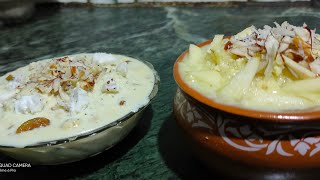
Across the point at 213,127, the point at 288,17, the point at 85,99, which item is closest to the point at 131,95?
the point at 85,99

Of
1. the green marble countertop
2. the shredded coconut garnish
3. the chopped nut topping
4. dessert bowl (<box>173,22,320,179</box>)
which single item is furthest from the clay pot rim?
the chopped nut topping

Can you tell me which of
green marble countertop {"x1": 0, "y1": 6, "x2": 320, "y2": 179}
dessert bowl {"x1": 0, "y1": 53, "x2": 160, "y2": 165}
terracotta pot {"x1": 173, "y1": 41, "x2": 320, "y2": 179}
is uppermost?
terracotta pot {"x1": 173, "y1": 41, "x2": 320, "y2": 179}

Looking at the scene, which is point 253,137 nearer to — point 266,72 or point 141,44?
point 266,72

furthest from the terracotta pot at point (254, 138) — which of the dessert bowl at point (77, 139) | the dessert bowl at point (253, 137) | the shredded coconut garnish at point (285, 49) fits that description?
the dessert bowl at point (77, 139)

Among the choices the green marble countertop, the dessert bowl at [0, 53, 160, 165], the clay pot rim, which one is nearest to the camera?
the clay pot rim

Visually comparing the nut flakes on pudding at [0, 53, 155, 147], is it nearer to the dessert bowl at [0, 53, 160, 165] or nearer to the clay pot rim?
the dessert bowl at [0, 53, 160, 165]

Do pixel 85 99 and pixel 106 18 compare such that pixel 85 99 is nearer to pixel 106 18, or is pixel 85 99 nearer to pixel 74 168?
pixel 74 168
